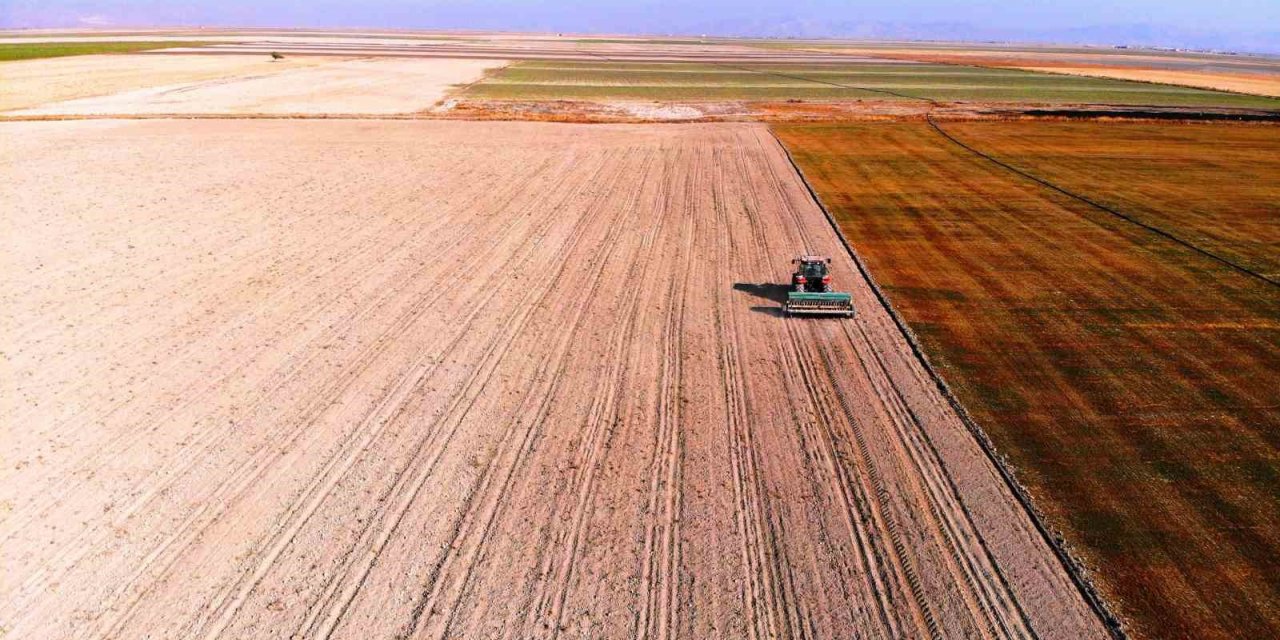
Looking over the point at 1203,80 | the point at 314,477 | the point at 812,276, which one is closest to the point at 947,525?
the point at 812,276

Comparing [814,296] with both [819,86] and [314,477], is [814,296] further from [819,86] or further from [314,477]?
[819,86]

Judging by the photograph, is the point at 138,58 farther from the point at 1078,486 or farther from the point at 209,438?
the point at 1078,486

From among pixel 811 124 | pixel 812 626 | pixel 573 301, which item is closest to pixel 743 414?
pixel 812 626

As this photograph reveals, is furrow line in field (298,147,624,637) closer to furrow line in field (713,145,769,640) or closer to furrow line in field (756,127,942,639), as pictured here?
furrow line in field (713,145,769,640)

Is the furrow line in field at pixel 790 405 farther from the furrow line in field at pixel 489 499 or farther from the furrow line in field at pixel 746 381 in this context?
the furrow line in field at pixel 489 499

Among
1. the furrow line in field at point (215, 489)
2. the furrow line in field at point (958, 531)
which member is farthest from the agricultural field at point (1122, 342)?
the furrow line in field at point (215, 489)

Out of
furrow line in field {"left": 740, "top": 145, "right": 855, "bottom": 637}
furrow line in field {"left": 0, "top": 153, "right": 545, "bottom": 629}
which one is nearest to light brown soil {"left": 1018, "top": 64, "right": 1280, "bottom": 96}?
furrow line in field {"left": 740, "top": 145, "right": 855, "bottom": 637}
